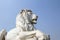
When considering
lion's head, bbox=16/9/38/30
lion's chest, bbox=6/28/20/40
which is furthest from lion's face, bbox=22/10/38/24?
lion's chest, bbox=6/28/20/40

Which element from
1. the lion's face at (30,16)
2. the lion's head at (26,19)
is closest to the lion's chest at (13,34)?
the lion's head at (26,19)

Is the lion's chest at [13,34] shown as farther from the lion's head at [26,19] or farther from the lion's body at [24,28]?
the lion's head at [26,19]

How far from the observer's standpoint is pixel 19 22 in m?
6.00

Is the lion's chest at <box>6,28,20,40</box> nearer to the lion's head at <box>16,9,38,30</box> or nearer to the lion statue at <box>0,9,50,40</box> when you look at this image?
the lion statue at <box>0,9,50,40</box>

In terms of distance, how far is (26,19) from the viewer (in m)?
6.01

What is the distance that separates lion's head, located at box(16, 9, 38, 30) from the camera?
5.95m

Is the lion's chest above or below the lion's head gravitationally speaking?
below

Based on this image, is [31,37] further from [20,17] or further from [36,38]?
[20,17]

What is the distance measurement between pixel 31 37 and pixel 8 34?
1.80 ft

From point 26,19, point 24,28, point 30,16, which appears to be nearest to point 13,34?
point 24,28

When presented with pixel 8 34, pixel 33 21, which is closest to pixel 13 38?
pixel 8 34

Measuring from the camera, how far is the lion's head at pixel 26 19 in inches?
234

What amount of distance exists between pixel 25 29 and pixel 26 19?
22 centimetres

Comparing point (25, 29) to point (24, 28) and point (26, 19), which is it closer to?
point (24, 28)
